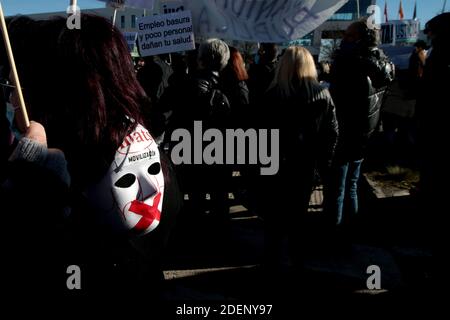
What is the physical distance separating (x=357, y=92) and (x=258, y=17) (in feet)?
4.86

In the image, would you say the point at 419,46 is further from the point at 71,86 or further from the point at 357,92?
the point at 71,86

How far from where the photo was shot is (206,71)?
12.2 feet

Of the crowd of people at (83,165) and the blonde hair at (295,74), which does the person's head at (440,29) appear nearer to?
the blonde hair at (295,74)

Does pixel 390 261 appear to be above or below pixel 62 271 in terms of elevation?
below

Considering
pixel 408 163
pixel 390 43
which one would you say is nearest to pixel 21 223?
pixel 408 163

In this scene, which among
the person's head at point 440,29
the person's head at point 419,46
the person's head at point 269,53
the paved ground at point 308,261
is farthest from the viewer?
the person's head at point 419,46

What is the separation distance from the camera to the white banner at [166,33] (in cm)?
510

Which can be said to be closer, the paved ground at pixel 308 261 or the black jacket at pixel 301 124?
the black jacket at pixel 301 124

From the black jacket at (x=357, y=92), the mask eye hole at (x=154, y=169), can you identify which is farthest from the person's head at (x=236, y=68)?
the mask eye hole at (x=154, y=169)

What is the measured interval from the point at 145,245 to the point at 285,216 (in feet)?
5.67

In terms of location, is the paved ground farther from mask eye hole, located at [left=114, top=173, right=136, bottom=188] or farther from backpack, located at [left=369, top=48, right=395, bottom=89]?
mask eye hole, located at [left=114, top=173, right=136, bottom=188]

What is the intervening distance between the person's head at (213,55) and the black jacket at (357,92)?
0.89m

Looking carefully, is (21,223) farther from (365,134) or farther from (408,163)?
(408,163)
